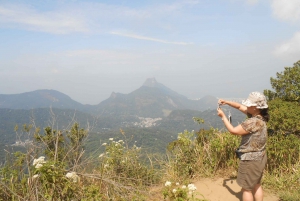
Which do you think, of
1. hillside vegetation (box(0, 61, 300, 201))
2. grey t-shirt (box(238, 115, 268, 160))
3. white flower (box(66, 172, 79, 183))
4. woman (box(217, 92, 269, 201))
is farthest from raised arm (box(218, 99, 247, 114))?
white flower (box(66, 172, 79, 183))

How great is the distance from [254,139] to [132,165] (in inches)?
112

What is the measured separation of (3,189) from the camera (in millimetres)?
3131

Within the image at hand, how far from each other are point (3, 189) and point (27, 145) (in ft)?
2.14

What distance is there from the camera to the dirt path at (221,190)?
12.6 feet

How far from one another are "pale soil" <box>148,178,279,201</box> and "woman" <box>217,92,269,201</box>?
89cm

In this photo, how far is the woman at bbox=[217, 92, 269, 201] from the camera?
2.85 m

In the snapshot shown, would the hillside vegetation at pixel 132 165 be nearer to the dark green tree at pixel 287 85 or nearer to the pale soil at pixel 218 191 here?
the pale soil at pixel 218 191

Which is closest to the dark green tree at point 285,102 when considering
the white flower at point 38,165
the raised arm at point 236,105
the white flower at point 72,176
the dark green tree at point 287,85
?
the dark green tree at point 287,85

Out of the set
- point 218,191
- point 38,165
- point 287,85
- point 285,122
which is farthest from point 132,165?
point 287,85

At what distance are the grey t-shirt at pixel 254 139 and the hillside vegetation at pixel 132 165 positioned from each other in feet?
2.86

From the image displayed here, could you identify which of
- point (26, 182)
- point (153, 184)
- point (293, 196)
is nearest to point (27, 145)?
point (26, 182)

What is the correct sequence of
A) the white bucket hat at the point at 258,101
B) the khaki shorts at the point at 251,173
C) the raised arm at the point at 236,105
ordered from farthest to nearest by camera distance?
the raised arm at the point at 236,105, the khaki shorts at the point at 251,173, the white bucket hat at the point at 258,101

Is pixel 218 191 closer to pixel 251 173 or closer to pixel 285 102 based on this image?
pixel 251 173

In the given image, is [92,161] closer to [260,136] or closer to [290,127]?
[260,136]
